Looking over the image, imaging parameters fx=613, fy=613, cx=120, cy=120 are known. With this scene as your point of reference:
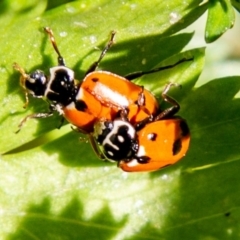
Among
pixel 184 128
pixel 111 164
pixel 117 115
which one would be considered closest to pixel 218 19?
pixel 184 128

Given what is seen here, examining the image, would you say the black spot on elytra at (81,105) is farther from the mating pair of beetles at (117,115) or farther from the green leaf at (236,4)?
the green leaf at (236,4)

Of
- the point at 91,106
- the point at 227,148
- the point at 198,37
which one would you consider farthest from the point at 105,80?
the point at 198,37

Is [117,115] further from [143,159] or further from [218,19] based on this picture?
[218,19]

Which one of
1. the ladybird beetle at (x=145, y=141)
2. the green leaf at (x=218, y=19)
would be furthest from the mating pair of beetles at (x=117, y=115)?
the green leaf at (x=218, y=19)

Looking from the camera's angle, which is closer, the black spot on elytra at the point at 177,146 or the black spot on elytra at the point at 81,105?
the black spot on elytra at the point at 177,146

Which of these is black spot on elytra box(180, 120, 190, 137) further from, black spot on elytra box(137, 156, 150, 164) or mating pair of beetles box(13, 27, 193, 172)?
black spot on elytra box(137, 156, 150, 164)

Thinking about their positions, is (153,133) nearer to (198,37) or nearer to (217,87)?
(217,87)

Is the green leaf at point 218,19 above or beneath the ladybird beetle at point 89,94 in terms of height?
above

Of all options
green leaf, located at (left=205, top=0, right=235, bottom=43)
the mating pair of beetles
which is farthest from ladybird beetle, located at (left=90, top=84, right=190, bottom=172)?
green leaf, located at (left=205, top=0, right=235, bottom=43)
